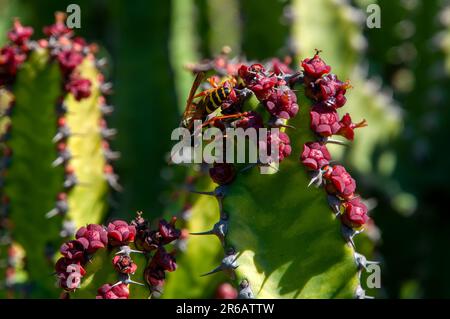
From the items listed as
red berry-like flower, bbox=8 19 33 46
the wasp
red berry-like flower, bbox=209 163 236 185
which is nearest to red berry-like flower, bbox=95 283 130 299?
red berry-like flower, bbox=209 163 236 185

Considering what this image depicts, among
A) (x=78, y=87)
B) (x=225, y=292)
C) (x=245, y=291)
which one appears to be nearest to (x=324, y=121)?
(x=245, y=291)

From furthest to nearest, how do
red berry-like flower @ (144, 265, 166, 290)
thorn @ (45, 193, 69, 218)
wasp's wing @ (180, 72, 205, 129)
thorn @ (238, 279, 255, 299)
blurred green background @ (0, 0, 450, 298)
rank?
blurred green background @ (0, 0, 450, 298) → thorn @ (45, 193, 69, 218) → wasp's wing @ (180, 72, 205, 129) → red berry-like flower @ (144, 265, 166, 290) → thorn @ (238, 279, 255, 299)

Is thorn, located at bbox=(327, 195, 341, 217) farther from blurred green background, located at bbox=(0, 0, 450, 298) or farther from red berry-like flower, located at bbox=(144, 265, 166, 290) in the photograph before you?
blurred green background, located at bbox=(0, 0, 450, 298)

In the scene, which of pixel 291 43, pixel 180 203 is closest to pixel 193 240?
pixel 180 203

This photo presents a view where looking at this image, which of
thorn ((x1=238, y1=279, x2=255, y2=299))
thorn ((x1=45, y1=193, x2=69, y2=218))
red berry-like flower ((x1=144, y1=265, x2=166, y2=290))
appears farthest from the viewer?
thorn ((x1=45, y1=193, x2=69, y2=218))

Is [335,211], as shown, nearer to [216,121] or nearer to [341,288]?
[341,288]

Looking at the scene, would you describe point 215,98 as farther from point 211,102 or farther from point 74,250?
point 74,250
